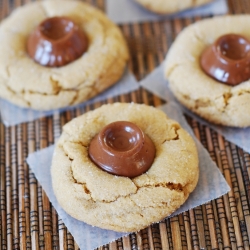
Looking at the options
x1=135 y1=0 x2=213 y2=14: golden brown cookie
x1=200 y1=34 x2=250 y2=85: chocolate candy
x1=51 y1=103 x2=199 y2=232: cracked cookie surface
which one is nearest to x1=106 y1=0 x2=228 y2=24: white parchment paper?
x1=135 y1=0 x2=213 y2=14: golden brown cookie

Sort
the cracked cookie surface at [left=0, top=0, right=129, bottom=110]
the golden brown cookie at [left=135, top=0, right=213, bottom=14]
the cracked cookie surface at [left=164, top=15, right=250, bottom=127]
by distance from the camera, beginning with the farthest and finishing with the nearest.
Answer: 1. the golden brown cookie at [left=135, top=0, right=213, bottom=14]
2. the cracked cookie surface at [left=0, top=0, right=129, bottom=110]
3. the cracked cookie surface at [left=164, top=15, right=250, bottom=127]

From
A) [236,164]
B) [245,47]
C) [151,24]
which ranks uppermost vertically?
[245,47]

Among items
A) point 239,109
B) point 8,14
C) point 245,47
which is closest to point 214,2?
point 245,47

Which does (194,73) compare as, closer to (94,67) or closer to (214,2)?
(94,67)

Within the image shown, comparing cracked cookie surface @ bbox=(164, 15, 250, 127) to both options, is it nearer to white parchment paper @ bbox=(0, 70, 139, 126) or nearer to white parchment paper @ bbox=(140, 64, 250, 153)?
white parchment paper @ bbox=(140, 64, 250, 153)

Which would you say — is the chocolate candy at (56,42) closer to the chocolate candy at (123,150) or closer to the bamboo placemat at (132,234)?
the bamboo placemat at (132,234)

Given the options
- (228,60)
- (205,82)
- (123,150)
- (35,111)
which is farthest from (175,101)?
(35,111)

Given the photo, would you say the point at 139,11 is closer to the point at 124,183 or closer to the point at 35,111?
the point at 35,111
